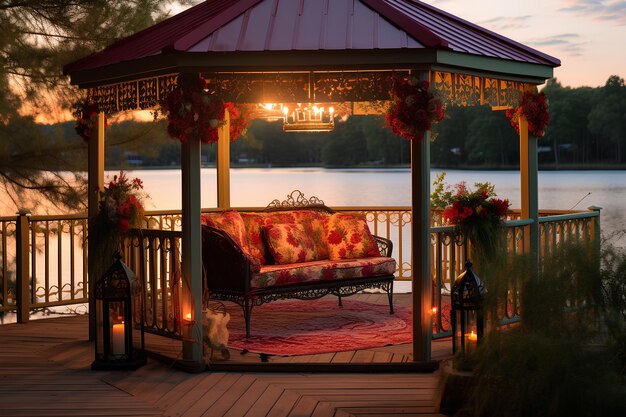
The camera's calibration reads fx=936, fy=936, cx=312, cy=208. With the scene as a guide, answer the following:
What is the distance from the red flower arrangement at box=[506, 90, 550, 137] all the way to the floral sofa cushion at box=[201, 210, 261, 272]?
276cm

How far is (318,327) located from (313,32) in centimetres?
284

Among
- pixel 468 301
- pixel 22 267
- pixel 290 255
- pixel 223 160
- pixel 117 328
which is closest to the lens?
pixel 468 301

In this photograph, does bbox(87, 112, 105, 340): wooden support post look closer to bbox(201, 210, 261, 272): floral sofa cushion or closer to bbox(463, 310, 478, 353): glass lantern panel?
bbox(201, 210, 261, 272): floral sofa cushion

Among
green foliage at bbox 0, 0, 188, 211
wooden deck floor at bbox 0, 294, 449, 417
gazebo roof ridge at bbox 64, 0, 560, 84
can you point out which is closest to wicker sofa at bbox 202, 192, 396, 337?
wooden deck floor at bbox 0, 294, 449, 417

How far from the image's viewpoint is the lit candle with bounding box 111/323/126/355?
22.9 feet

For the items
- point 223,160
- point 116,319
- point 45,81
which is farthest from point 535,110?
point 45,81

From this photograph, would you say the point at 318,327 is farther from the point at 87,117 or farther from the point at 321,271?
the point at 87,117

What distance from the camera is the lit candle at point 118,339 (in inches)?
275

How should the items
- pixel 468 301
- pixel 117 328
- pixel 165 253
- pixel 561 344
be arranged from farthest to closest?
pixel 165 253
pixel 117 328
pixel 468 301
pixel 561 344

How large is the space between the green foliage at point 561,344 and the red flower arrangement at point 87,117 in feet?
14.4

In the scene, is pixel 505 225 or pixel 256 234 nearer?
pixel 505 225

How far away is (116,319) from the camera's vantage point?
702 cm

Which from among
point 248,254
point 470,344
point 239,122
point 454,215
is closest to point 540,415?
point 470,344

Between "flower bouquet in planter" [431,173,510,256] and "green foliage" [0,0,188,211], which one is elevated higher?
"green foliage" [0,0,188,211]
